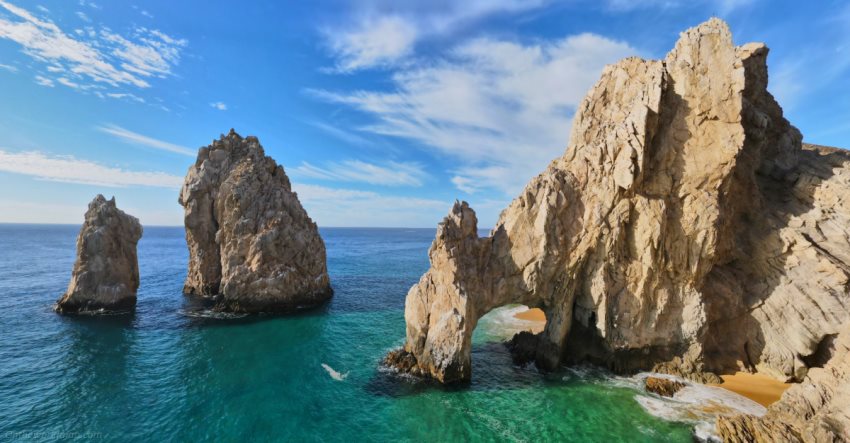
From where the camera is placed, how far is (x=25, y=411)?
23500mm

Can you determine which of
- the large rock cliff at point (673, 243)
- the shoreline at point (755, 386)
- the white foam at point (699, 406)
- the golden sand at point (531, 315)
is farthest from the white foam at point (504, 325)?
the shoreline at point (755, 386)

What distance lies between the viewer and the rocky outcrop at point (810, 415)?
18172mm

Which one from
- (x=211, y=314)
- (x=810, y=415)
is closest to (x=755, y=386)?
(x=810, y=415)

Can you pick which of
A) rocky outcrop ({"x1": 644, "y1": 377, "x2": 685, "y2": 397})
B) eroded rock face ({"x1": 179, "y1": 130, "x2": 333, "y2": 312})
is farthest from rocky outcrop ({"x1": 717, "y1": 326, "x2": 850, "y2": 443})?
eroded rock face ({"x1": 179, "y1": 130, "x2": 333, "y2": 312})

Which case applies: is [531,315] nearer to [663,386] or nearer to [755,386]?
[663,386]

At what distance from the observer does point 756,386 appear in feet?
85.2

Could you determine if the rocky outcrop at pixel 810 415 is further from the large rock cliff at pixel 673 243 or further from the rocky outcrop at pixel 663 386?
the large rock cliff at pixel 673 243

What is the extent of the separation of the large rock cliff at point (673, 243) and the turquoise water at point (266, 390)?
146 inches

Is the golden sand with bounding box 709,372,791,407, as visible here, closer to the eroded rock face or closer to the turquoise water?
the turquoise water

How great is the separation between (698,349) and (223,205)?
55409mm

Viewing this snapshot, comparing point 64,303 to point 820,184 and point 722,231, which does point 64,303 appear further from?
point 820,184

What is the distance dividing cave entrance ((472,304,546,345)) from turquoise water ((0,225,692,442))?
0.45 m

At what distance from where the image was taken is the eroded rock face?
46562 mm

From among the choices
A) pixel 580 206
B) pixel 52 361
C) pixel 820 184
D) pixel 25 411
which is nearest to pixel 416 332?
pixel 580 206
